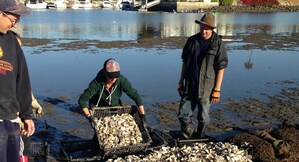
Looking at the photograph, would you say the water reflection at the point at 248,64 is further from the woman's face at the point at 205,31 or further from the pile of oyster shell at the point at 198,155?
the pile of oyster shell at the point at 198,155

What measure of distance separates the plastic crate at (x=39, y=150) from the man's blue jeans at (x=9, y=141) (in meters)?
1.74

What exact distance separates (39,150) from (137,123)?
167cm

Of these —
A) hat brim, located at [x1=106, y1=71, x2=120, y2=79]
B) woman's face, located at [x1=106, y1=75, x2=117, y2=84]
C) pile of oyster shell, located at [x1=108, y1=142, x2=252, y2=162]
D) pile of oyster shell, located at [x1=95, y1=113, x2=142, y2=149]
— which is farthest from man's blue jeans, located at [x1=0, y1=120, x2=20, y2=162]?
woman's face, located at [x1=106, y1=75, x2=117, y2=84]

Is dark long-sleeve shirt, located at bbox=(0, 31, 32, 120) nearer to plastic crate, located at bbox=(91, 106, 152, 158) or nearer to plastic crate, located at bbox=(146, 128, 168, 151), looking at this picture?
plastic crate, located at bbox=(91, 106, 152, 158)

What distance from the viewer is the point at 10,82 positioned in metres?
3.36

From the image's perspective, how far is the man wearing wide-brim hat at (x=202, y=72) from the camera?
608cm

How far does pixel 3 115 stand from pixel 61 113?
16.9 feet

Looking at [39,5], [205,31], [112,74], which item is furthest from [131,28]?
[39,5]

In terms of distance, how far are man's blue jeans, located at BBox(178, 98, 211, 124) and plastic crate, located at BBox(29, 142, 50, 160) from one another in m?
2.43

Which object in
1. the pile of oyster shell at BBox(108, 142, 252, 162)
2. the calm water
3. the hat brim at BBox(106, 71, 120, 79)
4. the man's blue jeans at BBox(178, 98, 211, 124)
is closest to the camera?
the pile of oyster shell at BBox(108, 142, 252, 162)

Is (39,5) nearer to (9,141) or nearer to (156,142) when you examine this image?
(156,142)

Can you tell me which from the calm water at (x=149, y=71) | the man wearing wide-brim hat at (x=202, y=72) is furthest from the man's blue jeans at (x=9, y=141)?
the calm water at (x=149, y=71)

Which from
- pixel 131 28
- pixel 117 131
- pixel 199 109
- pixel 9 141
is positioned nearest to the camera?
pixel 9 141

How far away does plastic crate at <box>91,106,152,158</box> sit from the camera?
17.0 feet
